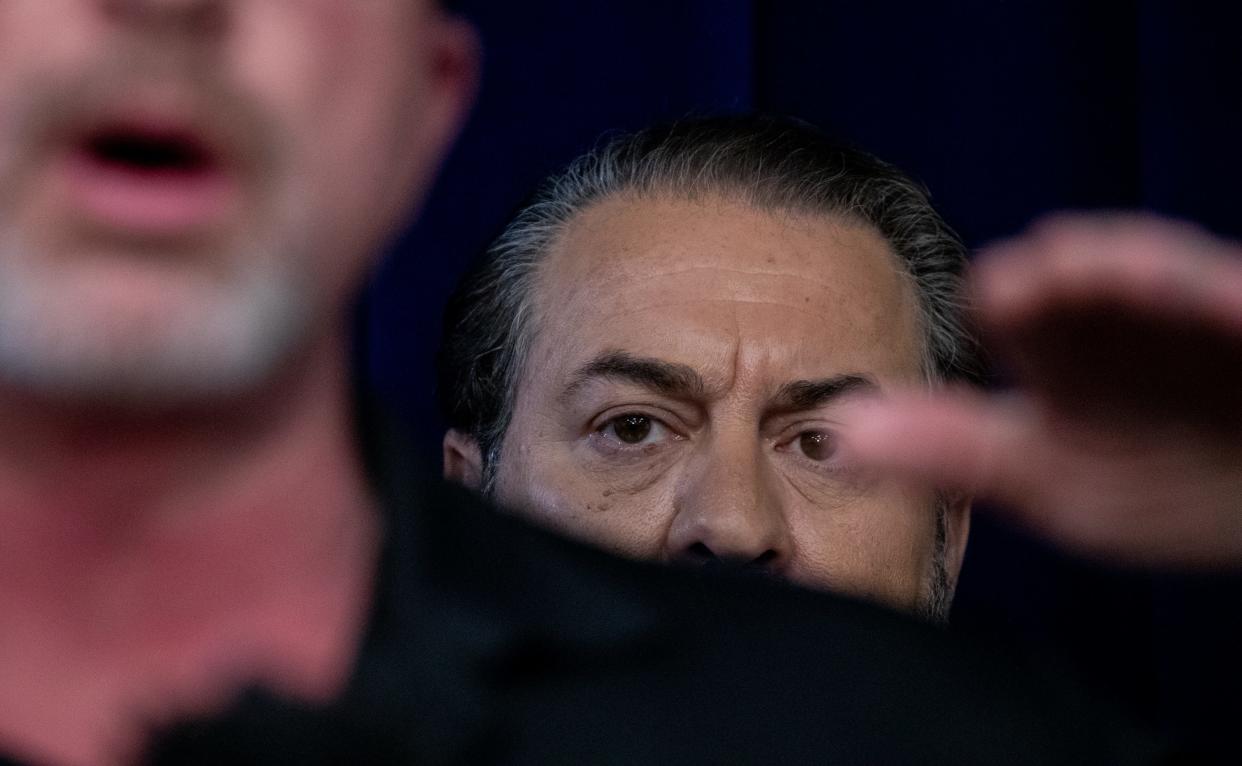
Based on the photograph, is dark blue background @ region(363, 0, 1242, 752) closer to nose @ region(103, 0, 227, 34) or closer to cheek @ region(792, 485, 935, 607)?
cheek @ region(792, 485, 935, 607)

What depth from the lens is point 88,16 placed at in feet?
1.77

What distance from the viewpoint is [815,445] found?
143 centimetres

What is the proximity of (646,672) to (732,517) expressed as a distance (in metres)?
0.58

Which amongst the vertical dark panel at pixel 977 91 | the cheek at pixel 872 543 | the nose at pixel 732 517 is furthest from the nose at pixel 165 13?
the vertical dark panel at pixel 977 91

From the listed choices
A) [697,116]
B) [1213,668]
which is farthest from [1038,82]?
[1213,668]

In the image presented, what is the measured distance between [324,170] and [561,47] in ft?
3.97

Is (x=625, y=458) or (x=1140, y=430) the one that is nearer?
(x=1140, y=430)

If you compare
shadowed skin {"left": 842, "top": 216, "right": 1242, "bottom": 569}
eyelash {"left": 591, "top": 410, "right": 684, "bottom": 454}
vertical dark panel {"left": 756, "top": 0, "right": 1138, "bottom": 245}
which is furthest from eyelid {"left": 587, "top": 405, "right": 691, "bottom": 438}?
shadowed skin {"left": 842, "top": 216, "right": 1242, "bottom": 569}

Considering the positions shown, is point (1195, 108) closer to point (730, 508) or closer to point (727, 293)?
point (727, 293)

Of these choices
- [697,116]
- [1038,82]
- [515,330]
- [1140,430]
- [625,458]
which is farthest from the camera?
[1038,82]

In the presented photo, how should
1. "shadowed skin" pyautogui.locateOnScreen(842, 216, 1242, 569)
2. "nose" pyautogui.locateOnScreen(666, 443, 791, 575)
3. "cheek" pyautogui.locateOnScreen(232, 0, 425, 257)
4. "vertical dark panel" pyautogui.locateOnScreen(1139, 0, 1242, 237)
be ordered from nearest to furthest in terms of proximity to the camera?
"shadowed skin" pyautogui.locateOnScreen(842, 216, 1242, 569) → "cheek" pyautogui.locateOnScreen(232, 0, 425, 257) → "nose" pyautogui.locateOnScreen(666, 443, 791, 575) → "vertical dark panel" pyautogui.locateOnScreen(1139, 0, 1242, 237)

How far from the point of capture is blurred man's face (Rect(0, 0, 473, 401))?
0.53m

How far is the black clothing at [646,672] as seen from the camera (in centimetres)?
63

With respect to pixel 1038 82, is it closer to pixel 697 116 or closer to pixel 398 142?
pixel 697 116
